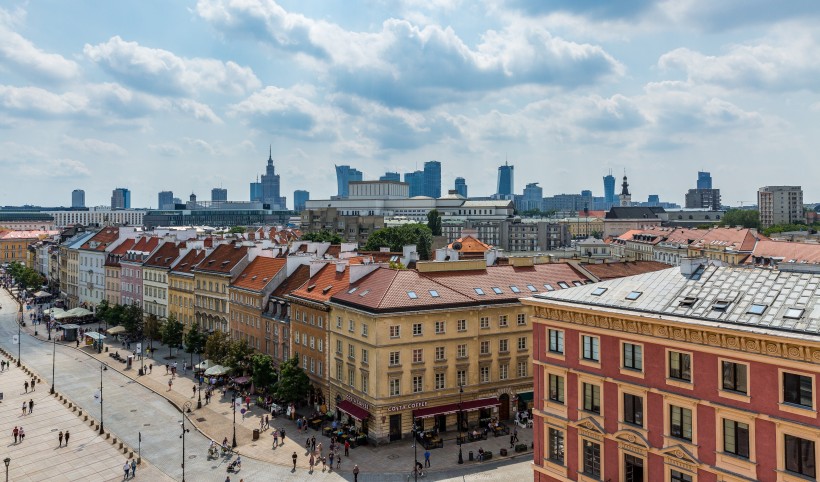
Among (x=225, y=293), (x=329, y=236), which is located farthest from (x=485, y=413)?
(x=329, y=236)

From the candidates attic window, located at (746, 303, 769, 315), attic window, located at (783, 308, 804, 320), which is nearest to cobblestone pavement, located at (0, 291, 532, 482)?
attic window, located at (746, 303, 769, 315)

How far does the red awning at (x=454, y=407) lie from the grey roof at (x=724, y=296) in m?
21.7

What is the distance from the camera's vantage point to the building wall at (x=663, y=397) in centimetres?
2967

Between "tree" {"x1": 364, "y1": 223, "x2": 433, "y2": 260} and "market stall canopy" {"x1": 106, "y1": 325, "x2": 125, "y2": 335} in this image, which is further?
"tree" {"x1": 364, "y1": 223, "x2": 433, "y2": 260}

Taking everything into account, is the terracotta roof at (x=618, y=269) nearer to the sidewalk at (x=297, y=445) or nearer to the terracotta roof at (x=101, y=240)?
the sidewalk at (x=297, y=445)

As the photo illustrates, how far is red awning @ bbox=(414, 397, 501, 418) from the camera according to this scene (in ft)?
190

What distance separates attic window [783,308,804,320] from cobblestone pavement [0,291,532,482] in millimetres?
25347

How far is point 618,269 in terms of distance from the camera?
85.5m

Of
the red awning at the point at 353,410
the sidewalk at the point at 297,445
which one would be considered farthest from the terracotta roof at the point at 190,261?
the red awning at the point at 353,410

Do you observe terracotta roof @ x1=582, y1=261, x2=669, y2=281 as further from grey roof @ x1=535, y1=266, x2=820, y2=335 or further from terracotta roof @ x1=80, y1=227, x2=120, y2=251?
terracotta roof @ x1=80, y1=227, x2=120, y2=251

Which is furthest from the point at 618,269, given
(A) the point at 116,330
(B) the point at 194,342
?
(A) the point at 116,330

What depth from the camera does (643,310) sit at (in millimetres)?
35219

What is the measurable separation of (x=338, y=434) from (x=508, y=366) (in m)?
17.3

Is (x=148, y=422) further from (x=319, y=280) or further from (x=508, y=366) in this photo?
(x=508, y=366)
